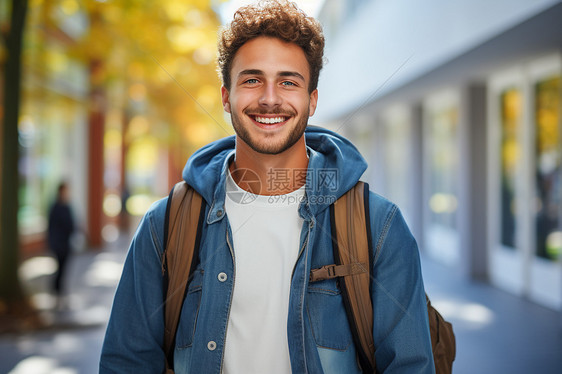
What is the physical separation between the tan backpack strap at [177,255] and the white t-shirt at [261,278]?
0.14 m

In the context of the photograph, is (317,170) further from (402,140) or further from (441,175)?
(402,140)

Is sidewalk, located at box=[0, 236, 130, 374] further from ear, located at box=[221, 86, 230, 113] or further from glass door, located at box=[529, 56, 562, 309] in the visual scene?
glass door, located at box=[529, 56, 562, 309]

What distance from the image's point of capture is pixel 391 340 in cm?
163

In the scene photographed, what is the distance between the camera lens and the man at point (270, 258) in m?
1.66

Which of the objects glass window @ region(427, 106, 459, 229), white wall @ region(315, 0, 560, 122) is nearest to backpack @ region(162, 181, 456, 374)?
white wall @ region(315, 0, 560, 122)

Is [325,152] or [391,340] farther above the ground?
[325,152]

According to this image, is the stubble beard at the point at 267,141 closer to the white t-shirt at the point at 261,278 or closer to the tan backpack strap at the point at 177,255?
the white t-shirt at the point at 261,278

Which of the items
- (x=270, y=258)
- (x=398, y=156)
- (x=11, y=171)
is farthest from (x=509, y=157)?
(x=270, y=258)

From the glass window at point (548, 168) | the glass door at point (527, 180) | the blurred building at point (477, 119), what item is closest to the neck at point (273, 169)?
the blurred building at point (477, 119)

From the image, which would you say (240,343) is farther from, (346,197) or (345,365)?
(346,197)

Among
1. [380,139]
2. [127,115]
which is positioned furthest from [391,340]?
[127,115]

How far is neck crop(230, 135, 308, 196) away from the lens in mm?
1878

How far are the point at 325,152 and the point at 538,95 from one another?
7.35 meters

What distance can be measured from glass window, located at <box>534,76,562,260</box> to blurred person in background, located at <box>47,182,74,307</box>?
298 inches
